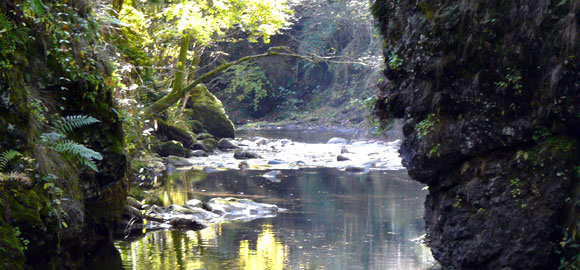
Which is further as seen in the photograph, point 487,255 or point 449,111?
point 449,111

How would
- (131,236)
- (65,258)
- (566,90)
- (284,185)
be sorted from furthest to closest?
(284,185) → (131,236) → (65,258) → (566,90)

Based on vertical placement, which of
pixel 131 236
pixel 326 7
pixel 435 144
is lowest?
pixel 131 236

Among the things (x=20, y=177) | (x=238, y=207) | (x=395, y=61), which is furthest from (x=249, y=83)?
(x=20, y=177)

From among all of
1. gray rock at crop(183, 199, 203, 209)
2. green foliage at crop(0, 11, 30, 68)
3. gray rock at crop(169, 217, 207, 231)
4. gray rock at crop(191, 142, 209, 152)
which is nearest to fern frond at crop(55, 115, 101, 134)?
green foliage at crop(0, 11, 30, 68)

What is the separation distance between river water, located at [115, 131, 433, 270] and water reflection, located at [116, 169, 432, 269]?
0.04 feet

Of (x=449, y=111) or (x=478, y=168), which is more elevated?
(x=449, y=111)

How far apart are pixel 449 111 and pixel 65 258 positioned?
4.01m

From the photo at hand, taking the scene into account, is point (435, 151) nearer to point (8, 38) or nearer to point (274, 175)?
point (8, 38)

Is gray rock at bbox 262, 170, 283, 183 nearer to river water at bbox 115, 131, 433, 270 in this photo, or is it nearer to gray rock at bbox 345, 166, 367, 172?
river water at bbox 115, 131, 433, 270

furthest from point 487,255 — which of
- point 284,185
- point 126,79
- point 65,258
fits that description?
point 284,185

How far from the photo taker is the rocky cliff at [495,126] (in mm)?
5809

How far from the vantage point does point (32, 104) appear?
5.89 m

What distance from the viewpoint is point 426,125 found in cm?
667

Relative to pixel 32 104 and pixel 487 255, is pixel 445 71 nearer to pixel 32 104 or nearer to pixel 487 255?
pixel 487 255
